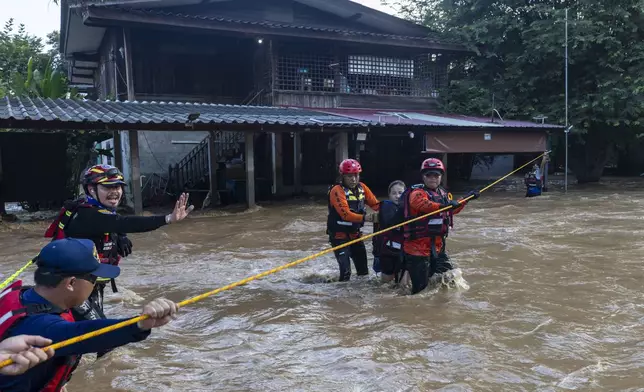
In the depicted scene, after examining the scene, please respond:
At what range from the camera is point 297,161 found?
17.4 metres

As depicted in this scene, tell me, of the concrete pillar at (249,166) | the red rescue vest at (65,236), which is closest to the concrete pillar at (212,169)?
the concrete pillar at (249,166)

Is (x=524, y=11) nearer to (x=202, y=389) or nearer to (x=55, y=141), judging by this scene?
(x=55, y=141)

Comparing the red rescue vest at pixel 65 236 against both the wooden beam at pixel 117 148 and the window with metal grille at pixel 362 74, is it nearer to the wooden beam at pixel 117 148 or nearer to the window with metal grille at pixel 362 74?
the wooden beam at pixel 117 148

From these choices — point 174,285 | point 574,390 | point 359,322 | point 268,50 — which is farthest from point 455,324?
point 268,50

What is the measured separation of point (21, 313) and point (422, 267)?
13.5ft

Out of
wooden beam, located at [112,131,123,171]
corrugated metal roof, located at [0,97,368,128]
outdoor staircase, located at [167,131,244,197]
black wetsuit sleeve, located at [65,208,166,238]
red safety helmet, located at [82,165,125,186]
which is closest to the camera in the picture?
black wetsuit sleeve, located at [65,208,166,238]

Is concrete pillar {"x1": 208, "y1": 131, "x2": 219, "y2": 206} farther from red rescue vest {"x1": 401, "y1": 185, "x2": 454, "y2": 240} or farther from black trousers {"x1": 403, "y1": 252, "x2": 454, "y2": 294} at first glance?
red rescue vest {"x1": 401, "y1": 185, "x2": 454, "y2": 240}

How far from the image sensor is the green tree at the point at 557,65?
17.3 meters

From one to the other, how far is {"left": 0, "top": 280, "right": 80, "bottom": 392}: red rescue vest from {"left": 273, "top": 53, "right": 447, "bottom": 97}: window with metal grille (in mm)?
14826

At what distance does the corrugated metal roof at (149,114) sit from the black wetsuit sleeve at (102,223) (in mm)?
7896

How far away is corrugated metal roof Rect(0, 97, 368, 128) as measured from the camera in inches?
423

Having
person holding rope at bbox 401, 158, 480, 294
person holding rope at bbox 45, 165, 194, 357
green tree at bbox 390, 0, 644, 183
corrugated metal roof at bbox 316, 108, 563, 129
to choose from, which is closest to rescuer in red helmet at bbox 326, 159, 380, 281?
person holding rope at bbox 401, 158, 480, 294

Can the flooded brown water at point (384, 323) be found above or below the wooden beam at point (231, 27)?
below

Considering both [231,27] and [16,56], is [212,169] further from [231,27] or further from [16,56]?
[16,56]
